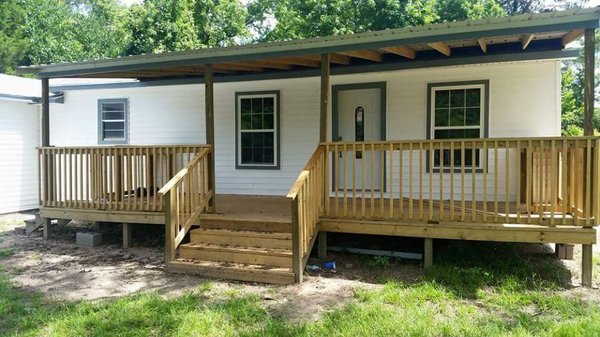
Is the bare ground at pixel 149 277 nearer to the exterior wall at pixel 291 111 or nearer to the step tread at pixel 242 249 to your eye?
the step tread at pixel 242 249

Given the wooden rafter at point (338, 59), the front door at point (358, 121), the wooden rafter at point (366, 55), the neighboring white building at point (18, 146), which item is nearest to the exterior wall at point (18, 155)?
the neighboring white building at point (18, 146)

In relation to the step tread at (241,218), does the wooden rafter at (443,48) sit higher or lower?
higher

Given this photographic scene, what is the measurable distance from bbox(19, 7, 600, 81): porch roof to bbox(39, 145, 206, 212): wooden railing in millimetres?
1273

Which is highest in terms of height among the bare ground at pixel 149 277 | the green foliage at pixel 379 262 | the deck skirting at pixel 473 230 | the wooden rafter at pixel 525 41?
the wooden rafter at pixel 525 41

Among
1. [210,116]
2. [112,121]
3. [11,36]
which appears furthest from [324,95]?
[11,36]

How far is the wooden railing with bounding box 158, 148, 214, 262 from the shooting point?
20.3 feet

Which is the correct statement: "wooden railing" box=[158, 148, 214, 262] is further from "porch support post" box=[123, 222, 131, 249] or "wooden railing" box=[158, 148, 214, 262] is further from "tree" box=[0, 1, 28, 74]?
"tree" box=[0, 1, 28, 74]

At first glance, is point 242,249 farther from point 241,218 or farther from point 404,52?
point 404,52

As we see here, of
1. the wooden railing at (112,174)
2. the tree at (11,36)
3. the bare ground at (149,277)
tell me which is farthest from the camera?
the tree at (11,36)

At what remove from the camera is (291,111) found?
8.94m

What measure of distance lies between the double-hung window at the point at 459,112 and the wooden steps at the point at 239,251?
3.12 metres

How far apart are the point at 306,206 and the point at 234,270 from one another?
1.15 meters

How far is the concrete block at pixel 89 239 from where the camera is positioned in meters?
7.84

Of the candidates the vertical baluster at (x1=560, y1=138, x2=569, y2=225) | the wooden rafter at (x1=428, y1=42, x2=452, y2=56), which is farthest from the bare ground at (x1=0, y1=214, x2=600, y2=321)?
the wooden rafter at (x1=428, y1=42, x2=452, y2=56)
